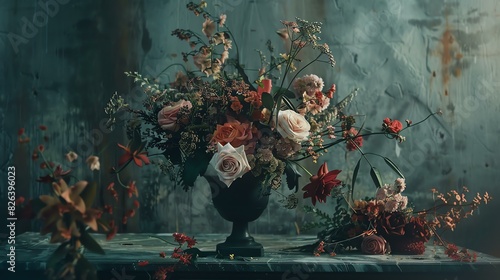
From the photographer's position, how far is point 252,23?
9.57ft

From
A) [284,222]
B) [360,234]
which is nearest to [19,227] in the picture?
[284,222]

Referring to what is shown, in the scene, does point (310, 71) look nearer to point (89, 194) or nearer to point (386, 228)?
point (386, 228)

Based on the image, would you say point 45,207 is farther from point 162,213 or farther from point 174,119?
point 162,213

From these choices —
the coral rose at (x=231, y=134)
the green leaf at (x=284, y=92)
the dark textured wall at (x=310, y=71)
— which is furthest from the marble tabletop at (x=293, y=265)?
the dark textured wall at (x=310, y=71)

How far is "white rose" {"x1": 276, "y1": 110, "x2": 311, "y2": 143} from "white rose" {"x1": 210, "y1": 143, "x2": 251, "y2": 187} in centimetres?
12

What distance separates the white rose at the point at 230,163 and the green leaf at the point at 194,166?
84mm

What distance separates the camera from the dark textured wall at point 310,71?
2.89m

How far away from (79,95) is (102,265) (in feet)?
3.69

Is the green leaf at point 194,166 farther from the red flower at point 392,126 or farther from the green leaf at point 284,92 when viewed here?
the red flower at point 392,126

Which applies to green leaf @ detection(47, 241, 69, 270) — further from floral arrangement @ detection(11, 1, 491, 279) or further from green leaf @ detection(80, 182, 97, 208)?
floral arrangement @ detection(11, 1, 491, 279)

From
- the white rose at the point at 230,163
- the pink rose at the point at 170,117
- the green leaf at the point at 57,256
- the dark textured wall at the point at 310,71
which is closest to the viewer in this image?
the green leaf at the point at 57,256

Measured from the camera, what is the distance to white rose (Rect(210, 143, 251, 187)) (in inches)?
74.2

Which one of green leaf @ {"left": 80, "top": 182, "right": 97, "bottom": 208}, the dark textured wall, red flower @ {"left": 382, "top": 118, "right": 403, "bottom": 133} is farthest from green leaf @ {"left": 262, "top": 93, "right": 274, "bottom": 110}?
the dark textured wall

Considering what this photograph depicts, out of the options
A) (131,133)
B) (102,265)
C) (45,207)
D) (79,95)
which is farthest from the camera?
(79,95)
